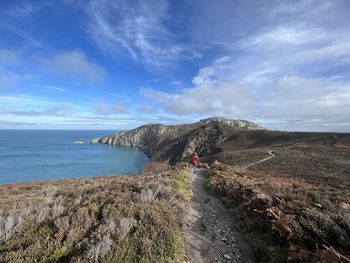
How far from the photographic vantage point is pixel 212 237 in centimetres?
670

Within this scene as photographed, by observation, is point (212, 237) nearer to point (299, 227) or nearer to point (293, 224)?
point (293, 224)

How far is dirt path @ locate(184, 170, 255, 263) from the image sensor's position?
18.8ft

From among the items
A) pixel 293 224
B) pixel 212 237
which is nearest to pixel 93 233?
pixel 212 237

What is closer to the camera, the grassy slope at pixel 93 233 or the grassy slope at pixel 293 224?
the grassy slope at pixel 93 233

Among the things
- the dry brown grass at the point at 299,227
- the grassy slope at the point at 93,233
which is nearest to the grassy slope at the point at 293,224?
the dry brown grass at the point at 299,227

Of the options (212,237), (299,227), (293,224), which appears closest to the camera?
(299,227)

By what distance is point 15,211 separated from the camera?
6945mm

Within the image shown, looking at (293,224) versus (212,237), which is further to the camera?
(212,237)

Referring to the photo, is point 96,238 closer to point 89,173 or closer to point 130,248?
point 130,248

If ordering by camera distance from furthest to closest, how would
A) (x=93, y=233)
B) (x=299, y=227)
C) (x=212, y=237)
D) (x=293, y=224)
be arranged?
(x=212, y=237), (x=293, y=224), (x=299, y=227), (x=93, y=233)

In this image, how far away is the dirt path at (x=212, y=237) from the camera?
5719 millimetres

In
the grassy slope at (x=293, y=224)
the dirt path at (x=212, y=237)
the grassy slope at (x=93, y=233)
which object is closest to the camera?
the grassy slope at (x=93, y=233)

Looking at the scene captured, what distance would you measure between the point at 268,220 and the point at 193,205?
3473 mm

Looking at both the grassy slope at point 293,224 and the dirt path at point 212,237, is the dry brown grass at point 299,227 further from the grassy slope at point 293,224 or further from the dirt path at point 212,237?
the dirt path at point 212,237
